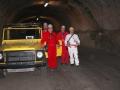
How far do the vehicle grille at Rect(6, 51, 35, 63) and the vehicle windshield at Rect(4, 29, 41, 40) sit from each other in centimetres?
189

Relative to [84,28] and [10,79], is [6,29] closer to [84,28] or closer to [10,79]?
[10,79]

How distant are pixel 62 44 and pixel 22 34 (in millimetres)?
3130

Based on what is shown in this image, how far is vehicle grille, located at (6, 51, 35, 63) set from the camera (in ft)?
39.2

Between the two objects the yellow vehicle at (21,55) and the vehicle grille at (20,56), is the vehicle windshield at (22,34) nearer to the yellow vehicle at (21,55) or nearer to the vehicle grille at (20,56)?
the yellow vehicle at (21,55)

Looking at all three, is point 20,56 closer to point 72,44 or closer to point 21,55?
point 21,55

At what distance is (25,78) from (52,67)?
2.29 m

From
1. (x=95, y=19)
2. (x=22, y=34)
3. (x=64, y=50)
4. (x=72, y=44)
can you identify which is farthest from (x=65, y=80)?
(x=95, y=19)

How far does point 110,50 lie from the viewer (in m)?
24.2

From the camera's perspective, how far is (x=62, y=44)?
16.6m

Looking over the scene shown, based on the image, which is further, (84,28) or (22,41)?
(84,28)

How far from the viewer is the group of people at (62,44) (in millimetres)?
14355

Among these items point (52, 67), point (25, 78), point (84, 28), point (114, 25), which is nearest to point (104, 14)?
point (114, 25)

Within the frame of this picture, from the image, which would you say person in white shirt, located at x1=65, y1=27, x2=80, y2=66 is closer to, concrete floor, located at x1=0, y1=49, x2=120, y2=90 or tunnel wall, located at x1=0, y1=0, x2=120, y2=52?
concrete floor, located at x1=0, y1=49, x2=120, y2=90

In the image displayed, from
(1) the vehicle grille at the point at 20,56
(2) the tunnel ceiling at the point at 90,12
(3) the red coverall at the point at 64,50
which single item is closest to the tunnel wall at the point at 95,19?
(2) the tunnel ceiling at the point at 90,12
